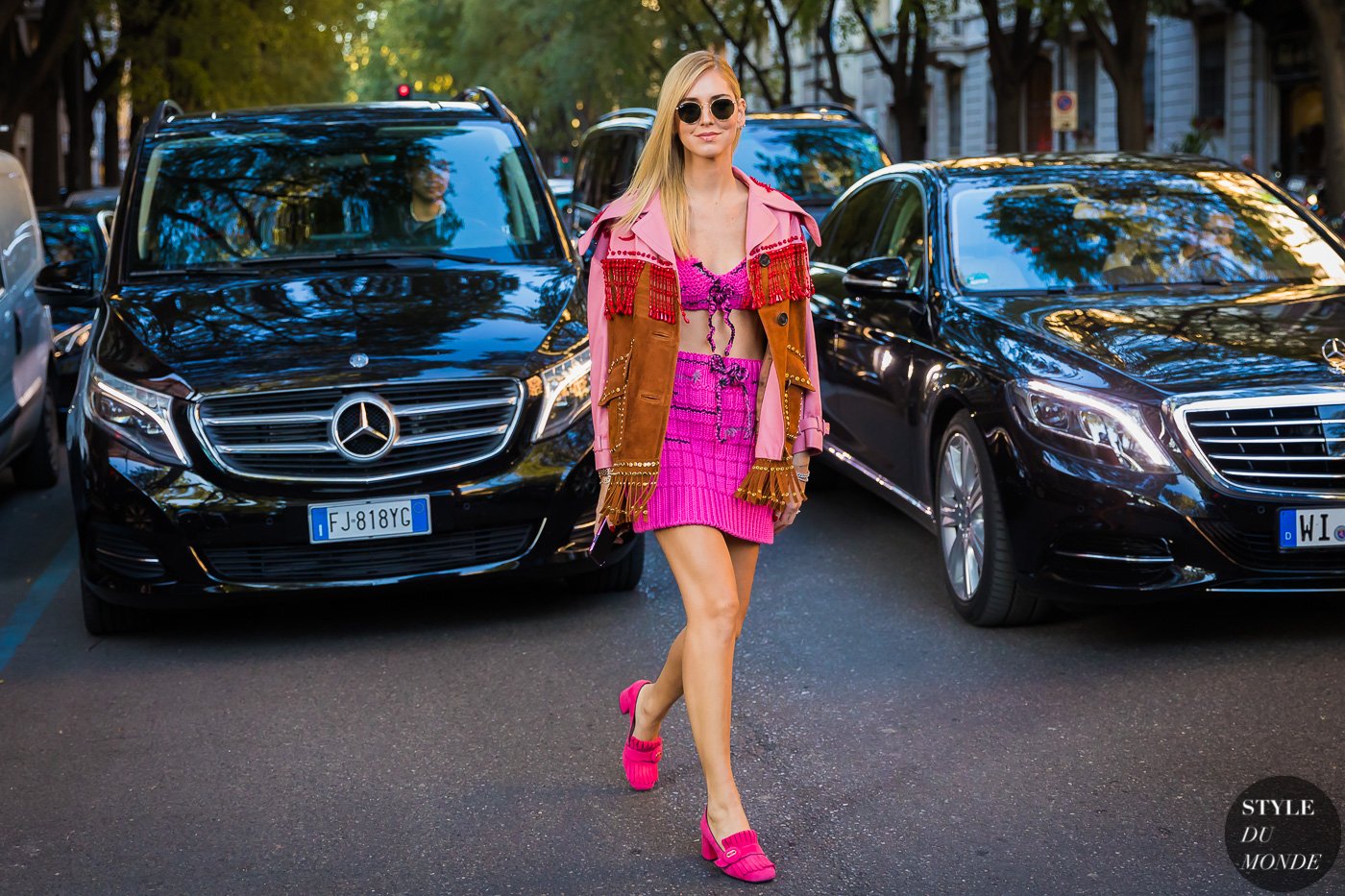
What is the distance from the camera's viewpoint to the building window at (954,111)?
164 feet

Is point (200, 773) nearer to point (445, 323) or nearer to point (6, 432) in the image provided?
point (445, 323)

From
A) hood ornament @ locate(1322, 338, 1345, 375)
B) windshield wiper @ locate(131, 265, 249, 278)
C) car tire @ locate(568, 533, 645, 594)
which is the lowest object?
car tire @ locate(568, 533, 645, 594)

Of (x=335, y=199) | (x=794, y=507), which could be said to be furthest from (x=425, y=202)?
(x=794, y=507)

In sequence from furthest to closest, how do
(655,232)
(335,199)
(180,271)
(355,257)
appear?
(335,199) < (355,257) < (180,271) < (655,232)

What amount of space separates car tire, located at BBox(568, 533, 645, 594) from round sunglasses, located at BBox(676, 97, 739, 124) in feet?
9.84

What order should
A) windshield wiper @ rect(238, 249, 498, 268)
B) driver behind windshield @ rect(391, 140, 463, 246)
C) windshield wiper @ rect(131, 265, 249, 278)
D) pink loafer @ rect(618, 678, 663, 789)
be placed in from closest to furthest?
pink loafer @ rect(618, 678, 663, 789), windshield wiper @ rect(131, 265, 249, 278), windshield wiper @ rect(238, 249, 498, 268), driver behind windshield @ rect(391, 140, 463, 246)

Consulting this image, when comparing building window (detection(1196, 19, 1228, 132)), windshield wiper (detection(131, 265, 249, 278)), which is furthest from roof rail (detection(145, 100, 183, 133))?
building window (detection(1196, 19, 1228, 132))

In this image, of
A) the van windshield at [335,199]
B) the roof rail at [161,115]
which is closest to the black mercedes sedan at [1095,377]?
the van windshield at [335,199]

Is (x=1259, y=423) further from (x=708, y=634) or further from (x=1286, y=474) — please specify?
(x=708, y=634)

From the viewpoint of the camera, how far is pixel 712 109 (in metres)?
4.21

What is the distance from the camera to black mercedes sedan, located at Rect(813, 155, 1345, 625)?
18.7 ft

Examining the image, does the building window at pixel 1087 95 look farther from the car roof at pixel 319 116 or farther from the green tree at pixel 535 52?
the car roof at pixel 319 116

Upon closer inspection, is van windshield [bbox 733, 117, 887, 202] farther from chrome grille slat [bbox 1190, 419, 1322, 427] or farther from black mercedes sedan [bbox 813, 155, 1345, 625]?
chrome grille slat [bbox 1190, 419, 1322, 427]

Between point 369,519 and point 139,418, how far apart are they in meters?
0.85
